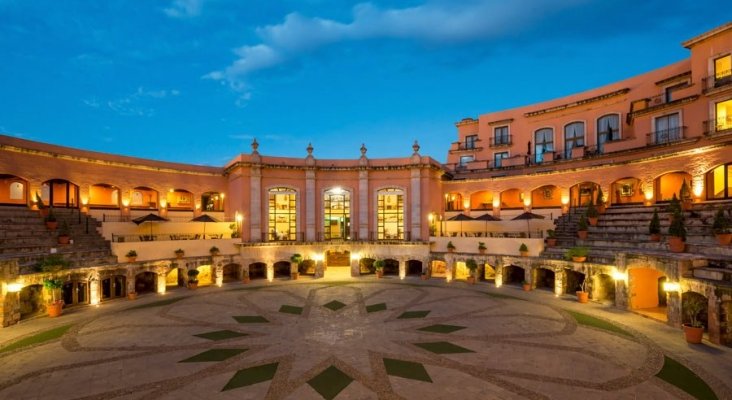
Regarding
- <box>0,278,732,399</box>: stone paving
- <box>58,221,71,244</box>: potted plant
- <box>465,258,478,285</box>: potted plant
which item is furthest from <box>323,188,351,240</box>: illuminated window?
<box>58,221,71,244</box>: potted plant

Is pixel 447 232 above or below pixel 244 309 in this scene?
above

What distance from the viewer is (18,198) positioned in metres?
27.5

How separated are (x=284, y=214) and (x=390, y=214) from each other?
31.9ft

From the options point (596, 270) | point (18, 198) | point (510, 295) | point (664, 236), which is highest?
point (18, 198)

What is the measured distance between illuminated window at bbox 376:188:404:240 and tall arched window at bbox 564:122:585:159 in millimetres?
17126

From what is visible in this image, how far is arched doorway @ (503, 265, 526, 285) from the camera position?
89.4ft

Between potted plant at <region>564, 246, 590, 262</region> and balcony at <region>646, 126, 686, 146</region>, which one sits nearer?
potted plant at <region>564, 246, 590, 262</region>

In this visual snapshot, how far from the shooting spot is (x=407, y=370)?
1201 centimetres

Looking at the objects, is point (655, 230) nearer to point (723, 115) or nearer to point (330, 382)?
point (723, 115)

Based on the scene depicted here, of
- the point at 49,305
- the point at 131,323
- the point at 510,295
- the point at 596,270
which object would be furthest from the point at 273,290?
the point at 596,270

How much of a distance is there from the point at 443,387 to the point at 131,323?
15.5m

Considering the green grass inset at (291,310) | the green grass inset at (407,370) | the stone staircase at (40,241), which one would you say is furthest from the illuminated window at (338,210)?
the green grass inset at (407,370)

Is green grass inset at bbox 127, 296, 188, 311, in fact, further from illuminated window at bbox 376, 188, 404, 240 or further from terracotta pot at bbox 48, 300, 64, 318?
illuminated window at bbox 376, 188, 404, 240

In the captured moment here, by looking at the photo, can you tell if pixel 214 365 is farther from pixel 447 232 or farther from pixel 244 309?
pixel 447 232
